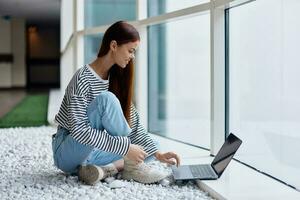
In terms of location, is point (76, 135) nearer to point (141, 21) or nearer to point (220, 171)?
point (220, 171)

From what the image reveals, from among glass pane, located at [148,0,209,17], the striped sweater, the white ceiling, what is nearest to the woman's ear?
the striped sweater

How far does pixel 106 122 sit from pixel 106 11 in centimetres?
333

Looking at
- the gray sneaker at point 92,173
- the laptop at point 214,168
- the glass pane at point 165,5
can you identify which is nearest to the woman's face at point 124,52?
the gray sneaker at point 92,173

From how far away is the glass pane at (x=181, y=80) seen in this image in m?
3.82

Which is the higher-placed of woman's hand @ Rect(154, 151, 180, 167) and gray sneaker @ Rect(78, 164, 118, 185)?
woman's hand @ Rect(154, 151, 180, 167)

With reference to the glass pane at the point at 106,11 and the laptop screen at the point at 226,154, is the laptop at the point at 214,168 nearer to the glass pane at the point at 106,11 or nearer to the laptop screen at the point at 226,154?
the laptop screen at the point at 226,154

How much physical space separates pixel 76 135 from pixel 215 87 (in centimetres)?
127

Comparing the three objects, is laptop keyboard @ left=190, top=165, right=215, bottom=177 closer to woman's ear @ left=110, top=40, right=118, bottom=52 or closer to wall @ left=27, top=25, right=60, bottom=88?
woman's ear @ left=110, top=40, right=118, bottom=52

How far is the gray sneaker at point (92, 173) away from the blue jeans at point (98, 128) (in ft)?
0.15

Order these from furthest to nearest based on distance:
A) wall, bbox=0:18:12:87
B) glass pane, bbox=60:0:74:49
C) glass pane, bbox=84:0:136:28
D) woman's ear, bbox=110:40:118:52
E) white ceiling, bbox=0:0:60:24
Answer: wall, bbox=0:18:12:87 → white ceiling, bbox=0:0:60:24 → glass pane, bbox=60:0:74:49 → glass pane, bbox=84:0:136:28 → woman's ear, bbox=110:40:118:52

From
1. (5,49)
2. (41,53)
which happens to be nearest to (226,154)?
(5,49)

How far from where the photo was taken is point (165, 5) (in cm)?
427

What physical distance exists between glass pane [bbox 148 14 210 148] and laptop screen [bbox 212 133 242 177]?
996mm

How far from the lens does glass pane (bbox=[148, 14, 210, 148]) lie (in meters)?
3.82
